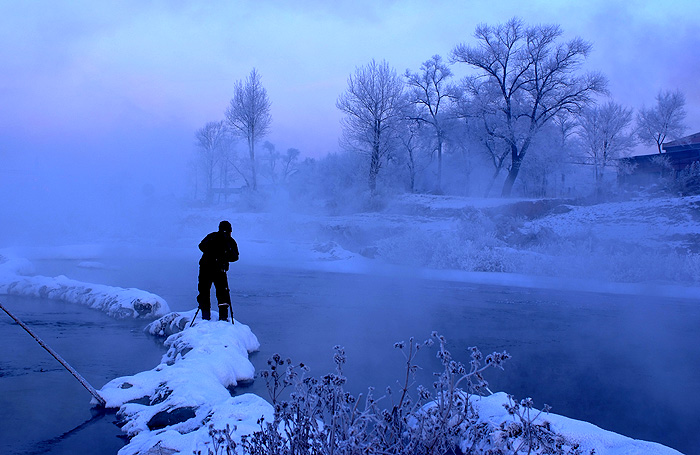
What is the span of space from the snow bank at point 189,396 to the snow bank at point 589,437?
208 cm

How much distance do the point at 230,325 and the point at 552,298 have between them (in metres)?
9.46

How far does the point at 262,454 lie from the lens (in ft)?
9.14

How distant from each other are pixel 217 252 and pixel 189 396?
10.6ft

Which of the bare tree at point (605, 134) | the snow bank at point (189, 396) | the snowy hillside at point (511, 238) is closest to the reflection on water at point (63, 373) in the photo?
the snow bank at point (189, 396)

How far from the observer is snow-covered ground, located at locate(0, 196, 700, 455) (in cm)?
508

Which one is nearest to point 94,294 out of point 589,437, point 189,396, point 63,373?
point 63,373

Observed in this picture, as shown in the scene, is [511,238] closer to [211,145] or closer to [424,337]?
[424,337]

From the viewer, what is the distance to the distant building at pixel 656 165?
33.5 metres

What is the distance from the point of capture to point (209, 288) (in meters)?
8.27

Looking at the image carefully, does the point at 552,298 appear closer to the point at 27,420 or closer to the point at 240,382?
the point at 240,382

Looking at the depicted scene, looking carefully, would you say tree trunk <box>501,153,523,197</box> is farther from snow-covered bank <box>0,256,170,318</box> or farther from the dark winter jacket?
the dark winter jacket

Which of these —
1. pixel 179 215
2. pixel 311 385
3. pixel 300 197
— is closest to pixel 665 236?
pixel 311 385

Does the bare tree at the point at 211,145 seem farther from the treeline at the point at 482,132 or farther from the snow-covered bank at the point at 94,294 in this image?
the snow-covered bank at the point at 94,294

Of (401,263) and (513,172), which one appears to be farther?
(513,172)
